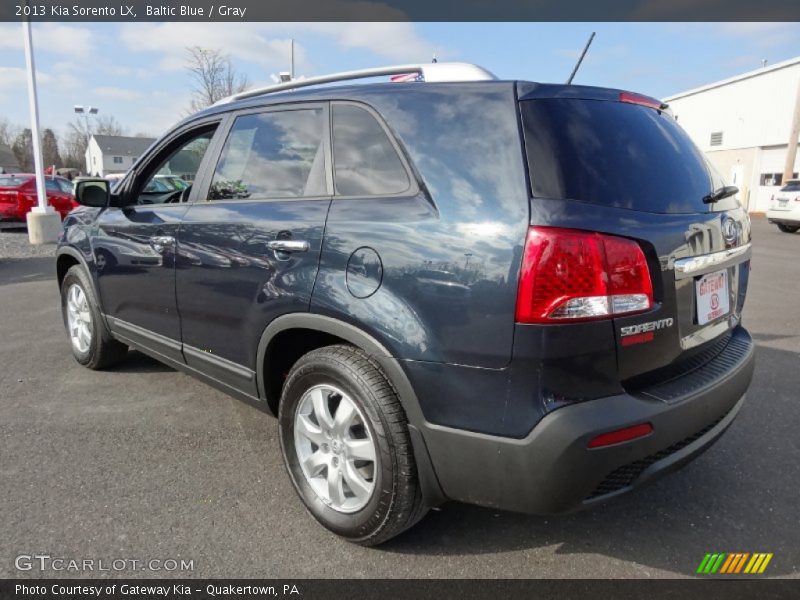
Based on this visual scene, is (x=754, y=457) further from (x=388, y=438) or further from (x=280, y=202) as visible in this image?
(x=280, y=202)

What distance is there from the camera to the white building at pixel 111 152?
77438mm

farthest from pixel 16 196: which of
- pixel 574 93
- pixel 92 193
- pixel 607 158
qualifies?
pixel 607 158

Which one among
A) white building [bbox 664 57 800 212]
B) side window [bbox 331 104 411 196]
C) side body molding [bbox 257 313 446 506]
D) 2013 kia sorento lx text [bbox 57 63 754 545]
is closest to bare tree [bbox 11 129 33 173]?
white building [bbox 664 57 800 212]

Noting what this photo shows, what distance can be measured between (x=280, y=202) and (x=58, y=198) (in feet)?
50.4

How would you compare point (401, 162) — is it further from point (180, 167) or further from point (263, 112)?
point (180, 167)

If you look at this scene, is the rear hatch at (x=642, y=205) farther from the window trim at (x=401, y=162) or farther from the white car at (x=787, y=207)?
the white car at (x=787, y=207)

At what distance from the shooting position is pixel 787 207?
53.1 ft

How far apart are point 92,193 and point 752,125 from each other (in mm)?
33740

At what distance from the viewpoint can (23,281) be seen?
8477mm

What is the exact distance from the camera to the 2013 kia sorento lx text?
1.80 meters

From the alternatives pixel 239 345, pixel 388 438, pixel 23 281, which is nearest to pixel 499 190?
pixel 388 438

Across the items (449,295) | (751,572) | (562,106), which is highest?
(562,106)

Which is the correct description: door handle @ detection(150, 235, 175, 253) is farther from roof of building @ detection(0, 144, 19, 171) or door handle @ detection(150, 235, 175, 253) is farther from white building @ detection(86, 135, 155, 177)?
roof of building @ detection(0, 144, 19, 171)
